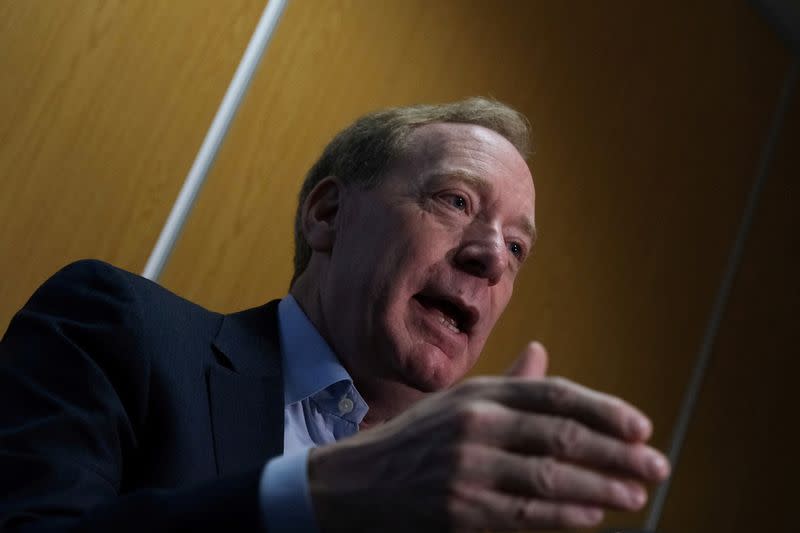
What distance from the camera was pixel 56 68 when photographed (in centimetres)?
155

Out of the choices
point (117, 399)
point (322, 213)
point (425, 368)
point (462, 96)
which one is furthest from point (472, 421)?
point (462, 96)

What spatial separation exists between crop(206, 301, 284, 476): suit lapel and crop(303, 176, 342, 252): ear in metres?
0.22

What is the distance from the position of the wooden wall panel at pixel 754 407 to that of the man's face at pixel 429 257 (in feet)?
5.37

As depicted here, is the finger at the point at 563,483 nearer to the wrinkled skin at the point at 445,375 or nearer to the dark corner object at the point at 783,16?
the wrinkled skin at the point at 445,375

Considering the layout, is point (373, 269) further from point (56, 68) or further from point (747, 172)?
point (747, 172)

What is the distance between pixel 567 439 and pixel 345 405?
676mm

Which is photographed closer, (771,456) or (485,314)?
(485,314)

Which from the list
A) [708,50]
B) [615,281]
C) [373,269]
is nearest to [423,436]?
[373,269]

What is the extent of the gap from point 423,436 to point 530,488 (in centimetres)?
8

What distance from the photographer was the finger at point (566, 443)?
0.59m

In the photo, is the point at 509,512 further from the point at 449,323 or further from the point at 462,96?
the point at 462,96

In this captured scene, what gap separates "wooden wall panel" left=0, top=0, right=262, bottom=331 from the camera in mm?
1520

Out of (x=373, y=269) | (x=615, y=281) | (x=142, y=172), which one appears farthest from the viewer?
(x=615, y=281)

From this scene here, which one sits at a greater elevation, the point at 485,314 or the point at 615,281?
the point at 615,281
